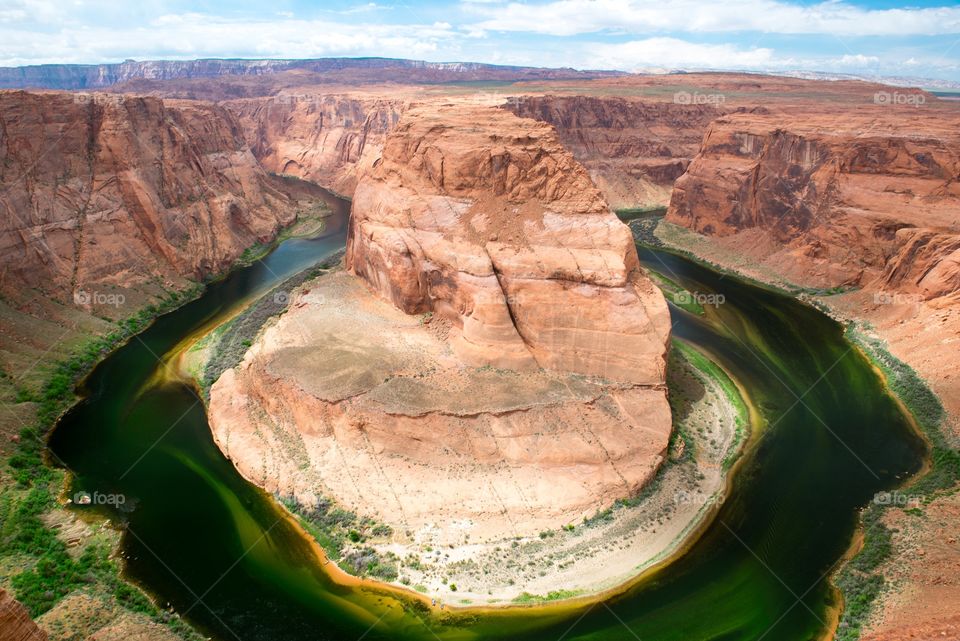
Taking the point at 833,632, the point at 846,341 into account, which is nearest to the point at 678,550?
the point at 833,632

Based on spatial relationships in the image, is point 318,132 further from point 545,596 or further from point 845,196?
point 545,596

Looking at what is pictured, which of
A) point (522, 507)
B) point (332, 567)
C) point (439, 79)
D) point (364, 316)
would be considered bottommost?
point (332, 567)

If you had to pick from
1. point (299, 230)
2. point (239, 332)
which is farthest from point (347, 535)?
point (299, 230)

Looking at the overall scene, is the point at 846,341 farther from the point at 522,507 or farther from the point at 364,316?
the point at 364,316

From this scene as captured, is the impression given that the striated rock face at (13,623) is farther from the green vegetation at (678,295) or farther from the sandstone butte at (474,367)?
the green vegetation at (678,295)

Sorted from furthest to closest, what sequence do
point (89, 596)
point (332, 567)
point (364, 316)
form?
point (364, 316) → point (332, 567) → point (89, 596)

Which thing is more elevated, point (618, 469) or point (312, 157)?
point (312, 157)

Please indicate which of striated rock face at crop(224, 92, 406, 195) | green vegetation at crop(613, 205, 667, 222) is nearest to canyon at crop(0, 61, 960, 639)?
green vegetation at crop(613, 205, 667, 222)
